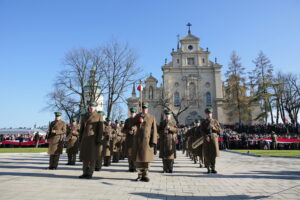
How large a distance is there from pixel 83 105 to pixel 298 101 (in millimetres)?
41552

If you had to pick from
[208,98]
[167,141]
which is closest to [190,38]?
[208,98]

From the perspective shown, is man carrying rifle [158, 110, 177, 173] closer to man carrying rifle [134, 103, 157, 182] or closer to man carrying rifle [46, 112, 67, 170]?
man carrying rifle [134, 103, 157, 182]

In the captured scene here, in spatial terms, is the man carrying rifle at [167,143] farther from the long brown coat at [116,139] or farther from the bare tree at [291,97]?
the bare tree at [291,97]

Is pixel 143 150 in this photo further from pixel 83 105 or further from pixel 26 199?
pixel 83 105

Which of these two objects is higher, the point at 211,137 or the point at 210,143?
the point at 211,137

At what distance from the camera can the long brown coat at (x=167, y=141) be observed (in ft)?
25.7

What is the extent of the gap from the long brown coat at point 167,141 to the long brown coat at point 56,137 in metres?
3.96

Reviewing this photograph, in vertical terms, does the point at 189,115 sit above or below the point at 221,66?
below

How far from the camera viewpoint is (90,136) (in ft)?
21.2

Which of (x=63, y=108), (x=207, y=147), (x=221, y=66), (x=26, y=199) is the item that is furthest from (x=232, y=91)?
(x=26, y=199)

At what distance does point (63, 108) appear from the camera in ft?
100

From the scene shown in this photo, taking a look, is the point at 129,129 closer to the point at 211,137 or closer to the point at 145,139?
the point at 145,139

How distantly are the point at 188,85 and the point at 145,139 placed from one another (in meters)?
43.9

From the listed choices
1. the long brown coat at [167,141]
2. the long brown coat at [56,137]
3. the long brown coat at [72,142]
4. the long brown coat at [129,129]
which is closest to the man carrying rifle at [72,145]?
the long brown coat at [72,142]
